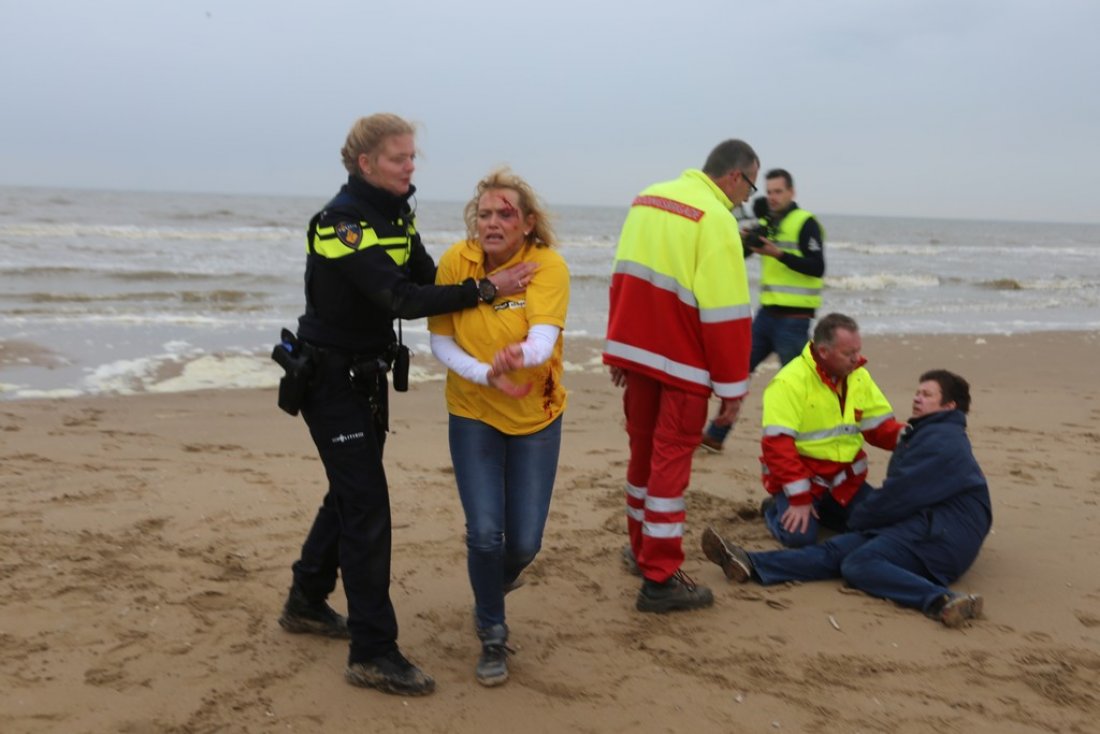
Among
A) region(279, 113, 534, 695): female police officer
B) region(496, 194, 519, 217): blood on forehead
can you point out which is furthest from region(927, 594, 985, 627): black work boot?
region(496, 194, 519, 217): blood on forehead

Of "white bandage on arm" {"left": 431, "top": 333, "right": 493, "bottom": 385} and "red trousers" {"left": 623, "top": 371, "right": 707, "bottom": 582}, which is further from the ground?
"white bandage on arm" {"left": 431, "top": 333, "right": 493, "bottom": 385}

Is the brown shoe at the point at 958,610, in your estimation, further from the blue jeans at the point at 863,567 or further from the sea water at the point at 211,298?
the sea water at the point at 211,298

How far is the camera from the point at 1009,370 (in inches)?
435

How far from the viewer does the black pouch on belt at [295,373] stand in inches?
129

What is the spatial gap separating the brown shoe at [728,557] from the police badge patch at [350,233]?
2.21 m

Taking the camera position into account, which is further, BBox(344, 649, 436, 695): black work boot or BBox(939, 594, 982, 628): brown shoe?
BBox(939, 594, 982, 628): brown shoe

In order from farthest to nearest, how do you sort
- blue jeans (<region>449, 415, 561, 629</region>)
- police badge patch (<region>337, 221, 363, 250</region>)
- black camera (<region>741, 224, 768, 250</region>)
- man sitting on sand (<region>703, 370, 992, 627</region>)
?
1. black camera (<region>741, 224, 768, 250</region>)
2. man sitting on sand (<region>703, 370, 992, 627</region>)
3. blue jeans (<region>449, 415, 561, 629</region>)
4. police badge patch (<region>337, 221, 363, 250</region>)

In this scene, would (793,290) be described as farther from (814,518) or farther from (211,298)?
(211,298)

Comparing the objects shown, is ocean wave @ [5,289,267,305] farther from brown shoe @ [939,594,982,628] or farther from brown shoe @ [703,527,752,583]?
brown shoe @ [939,594,982,628]

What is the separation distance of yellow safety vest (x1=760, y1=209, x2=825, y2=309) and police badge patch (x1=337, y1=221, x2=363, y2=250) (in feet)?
12.8

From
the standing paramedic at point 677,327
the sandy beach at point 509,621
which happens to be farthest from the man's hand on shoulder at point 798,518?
the standing paramedic at point 677,327

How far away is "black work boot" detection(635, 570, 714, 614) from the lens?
4.11m

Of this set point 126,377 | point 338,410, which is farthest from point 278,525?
point 126,377

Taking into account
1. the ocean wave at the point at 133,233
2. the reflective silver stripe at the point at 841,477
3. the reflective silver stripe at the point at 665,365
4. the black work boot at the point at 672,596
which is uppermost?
the reflective silver stripe at the point at 665,365
